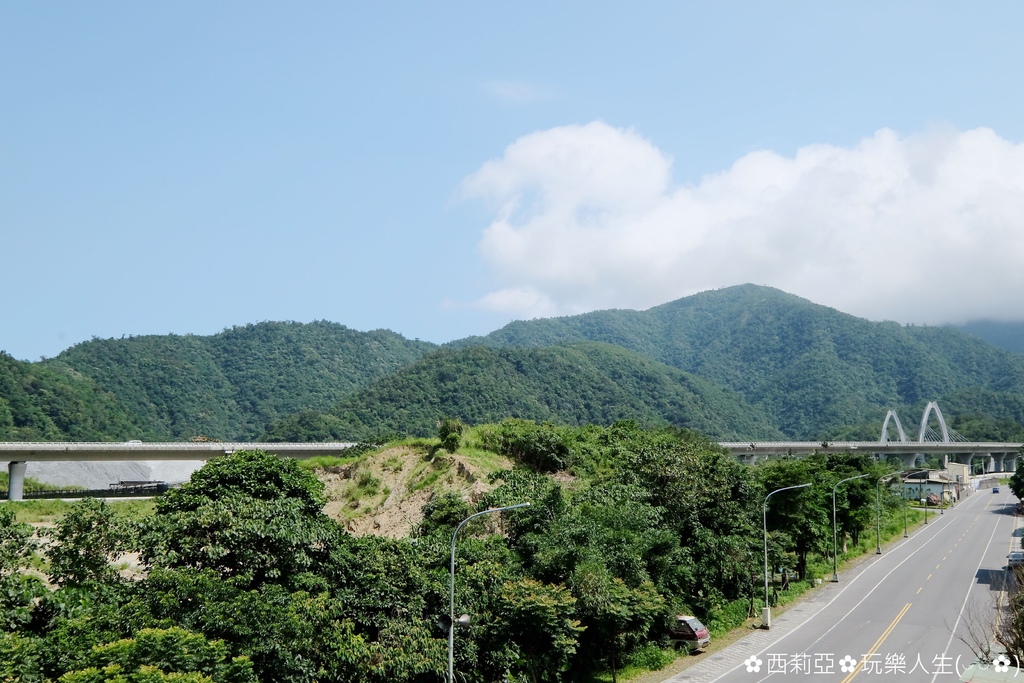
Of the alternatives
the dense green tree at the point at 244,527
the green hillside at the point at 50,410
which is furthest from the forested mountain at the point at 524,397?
the dense green tree at the point at 244,527

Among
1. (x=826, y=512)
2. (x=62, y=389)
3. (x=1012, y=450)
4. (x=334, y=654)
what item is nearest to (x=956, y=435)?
(x=1012, y=450)

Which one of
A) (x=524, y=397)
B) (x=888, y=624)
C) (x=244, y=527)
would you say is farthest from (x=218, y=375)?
(x=888, y=624)

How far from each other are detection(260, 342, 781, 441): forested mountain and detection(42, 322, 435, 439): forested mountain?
2935 cm

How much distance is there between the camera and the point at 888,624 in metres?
37.6

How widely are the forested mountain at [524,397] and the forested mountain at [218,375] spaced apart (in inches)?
1156

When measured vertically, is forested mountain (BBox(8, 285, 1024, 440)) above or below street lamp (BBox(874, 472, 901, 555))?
above

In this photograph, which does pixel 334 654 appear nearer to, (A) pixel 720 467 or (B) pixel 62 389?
(A) pixel 720 467

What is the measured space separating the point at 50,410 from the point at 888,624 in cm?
9386

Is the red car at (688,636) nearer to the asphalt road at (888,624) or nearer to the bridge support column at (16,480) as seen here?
the asphalt road at (888,624)

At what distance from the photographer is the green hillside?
91.2m

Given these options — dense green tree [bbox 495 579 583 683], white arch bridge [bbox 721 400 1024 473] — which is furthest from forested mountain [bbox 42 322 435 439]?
dense green tree [bbox 495 579 583 683]

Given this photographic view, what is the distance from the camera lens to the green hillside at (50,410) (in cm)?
9119

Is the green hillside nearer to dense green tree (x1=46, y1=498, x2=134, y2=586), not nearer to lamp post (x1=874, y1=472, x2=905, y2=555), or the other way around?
dense green tree (x1=46, y1=498, x2=134, y2=586)

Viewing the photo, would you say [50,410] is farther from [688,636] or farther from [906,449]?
[906,449]
